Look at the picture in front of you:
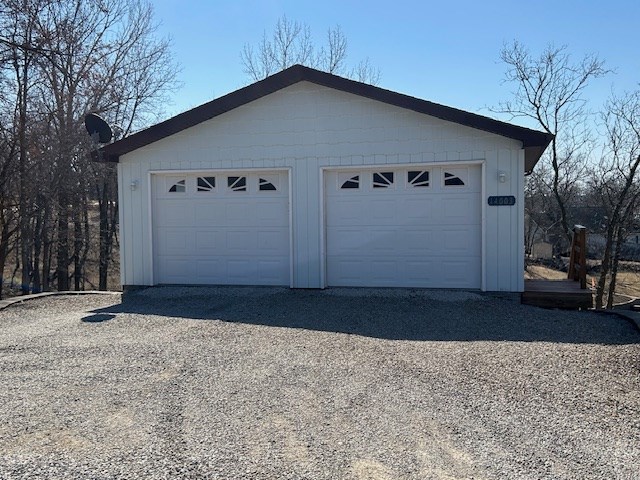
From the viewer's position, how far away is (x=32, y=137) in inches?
626

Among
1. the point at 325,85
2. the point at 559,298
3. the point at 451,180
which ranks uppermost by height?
the point at 325,85

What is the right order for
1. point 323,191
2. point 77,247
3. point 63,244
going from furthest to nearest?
1. point 77,247
2. point 63,244
3. point 323,191

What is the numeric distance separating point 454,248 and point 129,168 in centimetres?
611

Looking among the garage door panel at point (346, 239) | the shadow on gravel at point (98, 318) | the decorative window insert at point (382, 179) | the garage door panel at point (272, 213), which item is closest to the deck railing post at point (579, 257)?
the decorative window insert at point (382, 179)

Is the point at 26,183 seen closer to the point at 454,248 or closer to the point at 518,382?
the point at 454,248

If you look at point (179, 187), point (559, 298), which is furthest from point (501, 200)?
point (179, 187)

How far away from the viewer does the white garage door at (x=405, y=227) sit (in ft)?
28.7

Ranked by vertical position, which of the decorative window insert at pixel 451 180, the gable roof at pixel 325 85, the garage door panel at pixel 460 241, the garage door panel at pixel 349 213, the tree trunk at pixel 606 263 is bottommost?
the tree trunk at pixel 606 263

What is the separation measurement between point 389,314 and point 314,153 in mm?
3274

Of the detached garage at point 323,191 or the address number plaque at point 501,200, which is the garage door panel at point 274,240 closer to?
the detached garage at point 323,191

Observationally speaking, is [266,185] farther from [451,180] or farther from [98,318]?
[98,318]

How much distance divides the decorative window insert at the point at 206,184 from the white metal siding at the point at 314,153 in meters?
0.26

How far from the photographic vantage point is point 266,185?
9523 mm

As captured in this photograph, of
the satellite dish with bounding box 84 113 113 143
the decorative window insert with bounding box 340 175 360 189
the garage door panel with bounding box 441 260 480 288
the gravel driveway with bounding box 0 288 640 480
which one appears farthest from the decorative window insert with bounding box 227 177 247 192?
the garage door panel with bounding box 441 260 480 288
